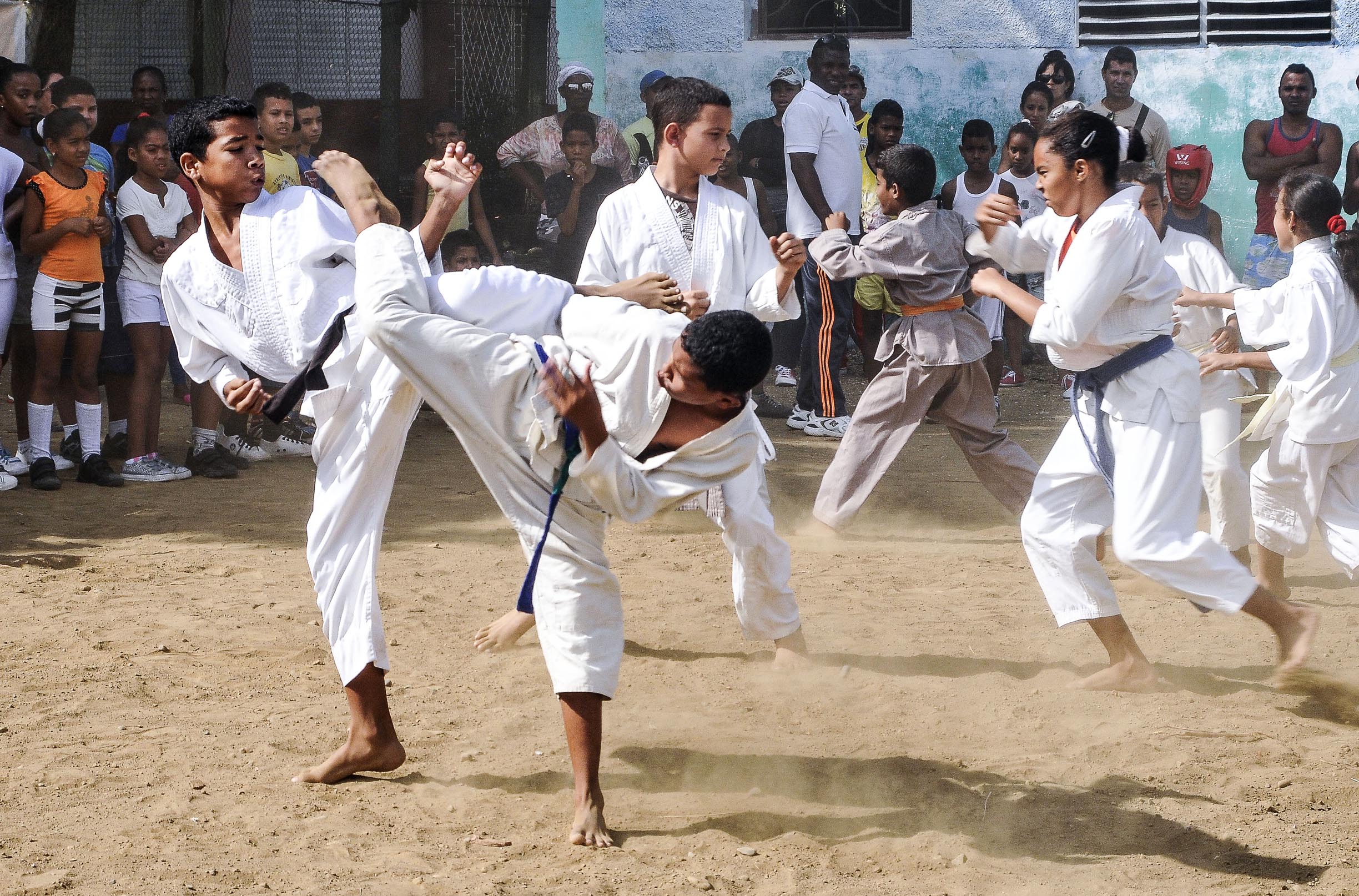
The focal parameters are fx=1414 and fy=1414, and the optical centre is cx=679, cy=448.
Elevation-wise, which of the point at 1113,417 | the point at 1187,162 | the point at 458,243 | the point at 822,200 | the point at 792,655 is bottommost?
the point at 792,655

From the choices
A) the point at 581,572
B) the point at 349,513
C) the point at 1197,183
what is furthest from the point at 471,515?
A: the point at 1197,183

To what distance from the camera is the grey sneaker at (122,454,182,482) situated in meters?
7.59

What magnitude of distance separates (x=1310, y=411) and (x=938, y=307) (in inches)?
68.2

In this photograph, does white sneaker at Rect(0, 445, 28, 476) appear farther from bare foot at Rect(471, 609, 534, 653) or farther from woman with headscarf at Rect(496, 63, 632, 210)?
woman with headscarf at Rect(496, 63, 632, 210)

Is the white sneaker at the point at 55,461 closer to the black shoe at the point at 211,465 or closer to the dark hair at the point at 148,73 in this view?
the black shoe at the point at 211,465

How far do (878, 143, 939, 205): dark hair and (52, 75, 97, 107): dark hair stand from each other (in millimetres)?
4296

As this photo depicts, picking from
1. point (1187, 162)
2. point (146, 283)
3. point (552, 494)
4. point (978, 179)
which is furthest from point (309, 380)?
point (978, 179)

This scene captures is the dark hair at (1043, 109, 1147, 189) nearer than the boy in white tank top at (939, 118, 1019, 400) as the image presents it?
Yes

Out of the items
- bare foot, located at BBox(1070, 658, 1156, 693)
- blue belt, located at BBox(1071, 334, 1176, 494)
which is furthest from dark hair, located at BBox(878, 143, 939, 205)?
bare foot, located at BBox(1070, 658, 1156, 693)

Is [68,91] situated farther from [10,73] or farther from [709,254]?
[709,254]

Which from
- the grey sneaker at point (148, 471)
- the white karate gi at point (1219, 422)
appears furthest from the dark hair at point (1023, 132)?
the grey sneaker at point (148, 471)

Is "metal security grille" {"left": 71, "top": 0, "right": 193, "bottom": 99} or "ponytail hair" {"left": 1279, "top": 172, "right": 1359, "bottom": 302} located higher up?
"metal security grille" {"left": 71, "top": 0, "right": 193, "bottom": 99}

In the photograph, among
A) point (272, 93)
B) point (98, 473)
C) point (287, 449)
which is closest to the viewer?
point (98, 473)

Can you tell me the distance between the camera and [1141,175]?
5824mm
